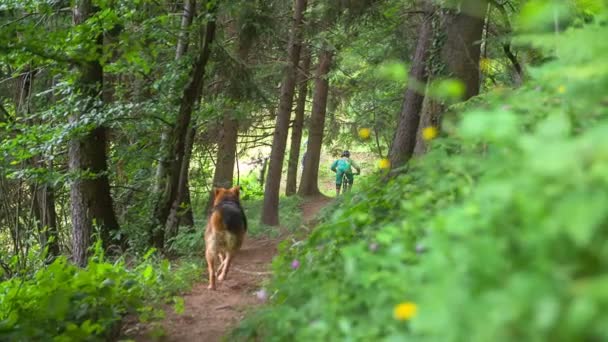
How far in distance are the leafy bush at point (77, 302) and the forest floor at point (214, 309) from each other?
0.22 meters

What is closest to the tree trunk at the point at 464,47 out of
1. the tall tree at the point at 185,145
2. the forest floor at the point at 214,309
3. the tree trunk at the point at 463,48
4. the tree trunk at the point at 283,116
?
the tree trunk at the point at 463,48

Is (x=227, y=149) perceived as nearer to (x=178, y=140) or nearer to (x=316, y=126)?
(x=316, y=126)

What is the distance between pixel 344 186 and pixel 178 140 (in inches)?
300

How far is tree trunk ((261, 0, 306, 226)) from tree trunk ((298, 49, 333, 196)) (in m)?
3.80

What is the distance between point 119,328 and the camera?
5.42 metres

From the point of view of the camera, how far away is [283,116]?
1409 cm

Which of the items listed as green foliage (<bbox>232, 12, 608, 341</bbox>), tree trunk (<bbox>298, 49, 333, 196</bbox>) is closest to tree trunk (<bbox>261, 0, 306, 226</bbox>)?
tree trunk (<bbox>298, 49, 333, 196</bbox>)

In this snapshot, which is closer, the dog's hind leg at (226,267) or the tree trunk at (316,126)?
the dog's hind leg at (226,267)

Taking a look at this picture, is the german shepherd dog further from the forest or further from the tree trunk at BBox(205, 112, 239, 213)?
the tree trunk at BBox(205, 112, 239, 213)

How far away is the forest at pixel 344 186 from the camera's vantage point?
1.61m

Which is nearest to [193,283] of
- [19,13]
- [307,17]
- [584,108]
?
[584,108]

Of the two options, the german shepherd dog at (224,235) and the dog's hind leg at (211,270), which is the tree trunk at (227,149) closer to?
the german shepherd dog at (224,235)

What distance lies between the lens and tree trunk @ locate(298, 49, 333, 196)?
1892cm

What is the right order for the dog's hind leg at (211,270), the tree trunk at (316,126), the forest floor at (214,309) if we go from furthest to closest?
the tree trunk at (316,126) → the dog's hind leg at (211,270) → the forest floor at (214,309)
